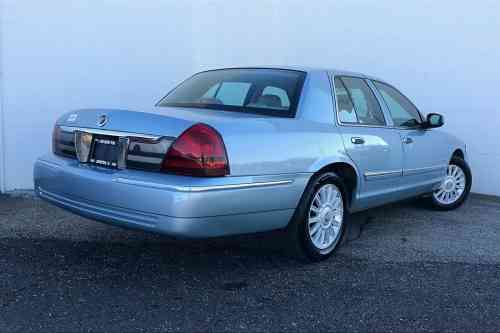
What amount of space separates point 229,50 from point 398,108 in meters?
2.66

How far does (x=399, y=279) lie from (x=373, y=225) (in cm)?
159

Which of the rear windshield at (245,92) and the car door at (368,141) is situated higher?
the rear windshield at (245,92)

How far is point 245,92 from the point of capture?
4.32 m

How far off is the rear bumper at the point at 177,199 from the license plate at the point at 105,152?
0.06 meters

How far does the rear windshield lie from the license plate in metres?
0.90

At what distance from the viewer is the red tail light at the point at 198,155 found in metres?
3.31

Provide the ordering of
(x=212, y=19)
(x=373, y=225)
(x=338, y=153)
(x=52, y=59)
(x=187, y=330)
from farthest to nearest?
(x=212, y=19) < (x=52, y=59) < (x=373, y=225) < (x=338, y=153) < (x=187, y=330)

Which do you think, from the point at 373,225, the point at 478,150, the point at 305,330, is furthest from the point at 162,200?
the point at 478,150

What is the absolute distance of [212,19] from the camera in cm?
700

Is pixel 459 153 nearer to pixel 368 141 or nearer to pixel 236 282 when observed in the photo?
pixel 368 141

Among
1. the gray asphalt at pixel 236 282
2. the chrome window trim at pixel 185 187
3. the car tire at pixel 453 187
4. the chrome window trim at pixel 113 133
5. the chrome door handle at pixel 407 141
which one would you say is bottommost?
the gray asphalt at pixel 236 282

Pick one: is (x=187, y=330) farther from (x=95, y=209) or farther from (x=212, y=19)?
(x=212, y=19)

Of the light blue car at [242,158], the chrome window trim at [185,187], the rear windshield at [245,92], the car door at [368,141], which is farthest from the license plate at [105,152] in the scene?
the car door at [368,141]

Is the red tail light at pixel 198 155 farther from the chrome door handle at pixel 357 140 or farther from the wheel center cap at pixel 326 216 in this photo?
the chrome door handle at pixel 357 140
